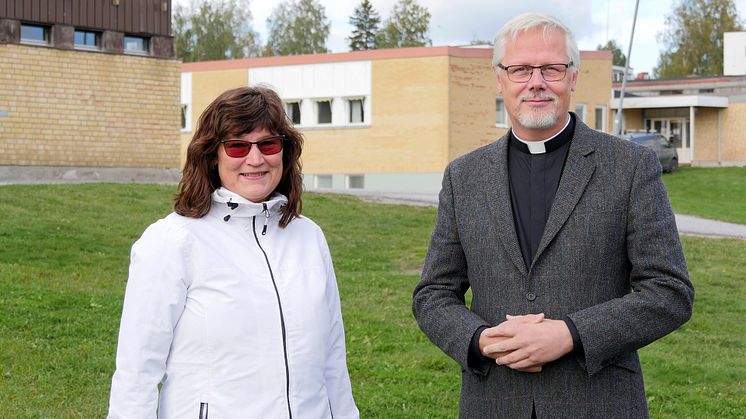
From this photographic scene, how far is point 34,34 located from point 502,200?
30289mm

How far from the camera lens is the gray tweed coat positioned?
381cm

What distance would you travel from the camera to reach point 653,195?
155 inches

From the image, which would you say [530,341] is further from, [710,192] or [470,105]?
[470,105]

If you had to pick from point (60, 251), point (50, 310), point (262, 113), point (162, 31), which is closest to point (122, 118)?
point (162, 31)

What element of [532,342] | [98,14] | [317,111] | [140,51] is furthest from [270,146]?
[317,111]

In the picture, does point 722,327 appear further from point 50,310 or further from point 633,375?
point 633,375

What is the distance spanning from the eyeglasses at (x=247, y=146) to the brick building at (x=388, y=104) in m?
34.7

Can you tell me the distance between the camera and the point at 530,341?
Answer: 12.3 ft

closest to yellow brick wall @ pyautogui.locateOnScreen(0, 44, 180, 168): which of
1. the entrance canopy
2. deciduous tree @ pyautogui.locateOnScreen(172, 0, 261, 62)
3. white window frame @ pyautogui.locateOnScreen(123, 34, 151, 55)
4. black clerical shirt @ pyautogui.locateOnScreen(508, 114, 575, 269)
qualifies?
white window frame @ pyautogui.locateOnScreen(123, 34, 151, 55)

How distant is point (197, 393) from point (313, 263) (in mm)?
680

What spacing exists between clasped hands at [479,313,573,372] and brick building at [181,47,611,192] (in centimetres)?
3497

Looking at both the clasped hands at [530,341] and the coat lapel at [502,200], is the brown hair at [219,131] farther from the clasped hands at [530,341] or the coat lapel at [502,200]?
the clasped hands at [530,341]

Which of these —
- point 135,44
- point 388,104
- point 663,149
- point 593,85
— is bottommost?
point 663,149

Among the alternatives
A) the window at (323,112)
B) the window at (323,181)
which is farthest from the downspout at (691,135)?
the window at (323,181)
